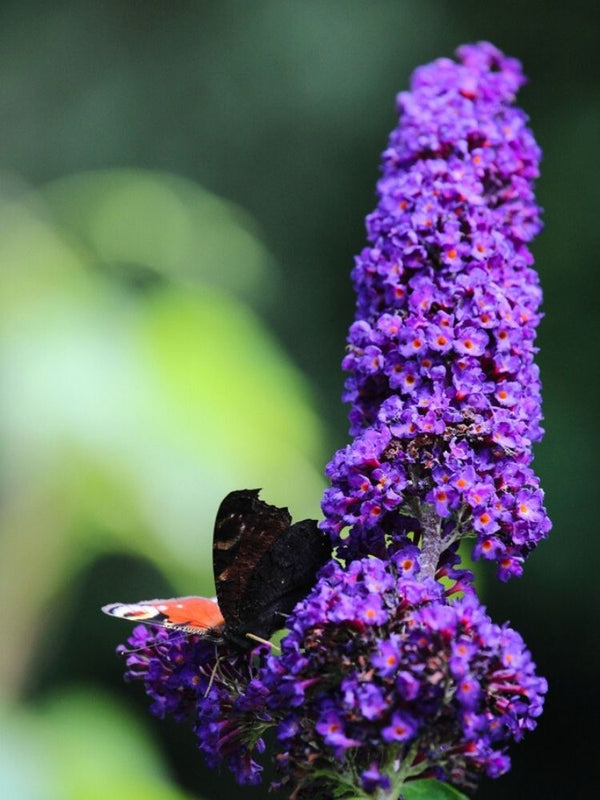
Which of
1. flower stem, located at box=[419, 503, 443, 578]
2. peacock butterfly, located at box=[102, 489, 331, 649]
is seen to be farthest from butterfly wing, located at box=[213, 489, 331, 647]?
flower stem, located at box=[419, 503, 443, 578]

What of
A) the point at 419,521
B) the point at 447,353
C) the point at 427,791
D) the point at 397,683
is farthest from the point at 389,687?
the point at 447,353

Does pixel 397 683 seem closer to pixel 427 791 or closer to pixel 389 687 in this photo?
pixel 389 687

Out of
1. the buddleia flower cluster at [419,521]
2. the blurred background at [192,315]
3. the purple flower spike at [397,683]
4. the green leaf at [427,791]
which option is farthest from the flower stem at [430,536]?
the blurred background at [192,315]

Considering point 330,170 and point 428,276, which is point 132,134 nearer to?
point 330,170

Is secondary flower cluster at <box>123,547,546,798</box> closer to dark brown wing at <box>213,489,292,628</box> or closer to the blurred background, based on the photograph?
dark brown wing at <box>213,489,292,628</box>

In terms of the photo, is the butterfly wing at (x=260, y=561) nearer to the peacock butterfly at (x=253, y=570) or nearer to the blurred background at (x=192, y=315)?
the peacock butterfly at (x=253, y=570)

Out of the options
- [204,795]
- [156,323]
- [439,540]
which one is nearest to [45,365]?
[156,323]
